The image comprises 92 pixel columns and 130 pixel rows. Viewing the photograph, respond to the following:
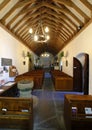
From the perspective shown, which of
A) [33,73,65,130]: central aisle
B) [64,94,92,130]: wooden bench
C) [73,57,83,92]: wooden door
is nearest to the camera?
[64,94,92,130]: wooden bench

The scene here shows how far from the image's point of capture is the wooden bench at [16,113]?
380 cm

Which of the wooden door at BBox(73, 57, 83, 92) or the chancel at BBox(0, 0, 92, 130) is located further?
the wooden door at BBox(73, 57, 83, 92)

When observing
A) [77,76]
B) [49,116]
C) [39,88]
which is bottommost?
[49,116]

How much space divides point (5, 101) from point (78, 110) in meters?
1.59

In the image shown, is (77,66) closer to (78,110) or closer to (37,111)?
(37,111)

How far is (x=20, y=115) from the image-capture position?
389 centimetres

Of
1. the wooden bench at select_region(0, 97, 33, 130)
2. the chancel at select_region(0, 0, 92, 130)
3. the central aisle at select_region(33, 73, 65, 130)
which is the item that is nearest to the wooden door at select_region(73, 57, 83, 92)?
the chancel at select_region(0, 0, 92, 130)

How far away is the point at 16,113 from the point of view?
392 centimetres

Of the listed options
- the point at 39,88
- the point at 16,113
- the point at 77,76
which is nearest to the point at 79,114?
the point at 16,113

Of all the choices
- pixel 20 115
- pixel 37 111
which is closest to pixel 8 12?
pixel 37 111

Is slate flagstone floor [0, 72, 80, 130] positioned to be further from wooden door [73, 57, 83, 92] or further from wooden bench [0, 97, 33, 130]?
wooden door [73, 57, 83, 92]

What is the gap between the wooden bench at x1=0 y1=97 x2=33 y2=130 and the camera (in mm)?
3805

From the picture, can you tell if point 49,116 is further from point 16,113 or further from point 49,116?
point 16,113

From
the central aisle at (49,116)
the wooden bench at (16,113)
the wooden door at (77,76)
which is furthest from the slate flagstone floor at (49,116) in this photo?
the wooden door at (77,76)
